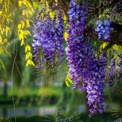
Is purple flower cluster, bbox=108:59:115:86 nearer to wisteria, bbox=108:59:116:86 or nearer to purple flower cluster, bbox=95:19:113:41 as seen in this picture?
wisteria, bbox=108:59:116:86

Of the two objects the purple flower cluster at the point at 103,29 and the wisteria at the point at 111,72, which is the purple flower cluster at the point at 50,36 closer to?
the purple flower cluster at the point at 103,29

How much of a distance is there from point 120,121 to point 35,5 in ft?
3.91

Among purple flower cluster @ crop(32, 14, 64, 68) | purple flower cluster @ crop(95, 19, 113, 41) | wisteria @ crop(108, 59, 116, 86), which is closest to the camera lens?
purple flower cluster @ crop(95, 19, 113, 41)

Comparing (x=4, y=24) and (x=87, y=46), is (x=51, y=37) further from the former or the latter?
(x=4, y=24)

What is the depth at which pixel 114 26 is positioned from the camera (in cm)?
224

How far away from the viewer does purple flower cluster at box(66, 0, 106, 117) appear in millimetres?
2217

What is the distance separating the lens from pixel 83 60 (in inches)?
90.7

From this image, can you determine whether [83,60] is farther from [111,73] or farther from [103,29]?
[111,73]

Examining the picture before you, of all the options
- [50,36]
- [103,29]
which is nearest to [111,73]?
[50,36]

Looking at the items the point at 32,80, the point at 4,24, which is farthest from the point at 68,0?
the point at 32,80

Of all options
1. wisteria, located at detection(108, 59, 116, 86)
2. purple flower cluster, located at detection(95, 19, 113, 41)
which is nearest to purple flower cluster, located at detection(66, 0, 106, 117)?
purple flower cluster, located at detection(95, 19, 113, 41)

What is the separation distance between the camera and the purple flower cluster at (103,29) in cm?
210

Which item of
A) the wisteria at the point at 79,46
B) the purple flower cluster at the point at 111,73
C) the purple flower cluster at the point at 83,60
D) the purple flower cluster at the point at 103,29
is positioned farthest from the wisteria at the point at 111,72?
the purple flower cluster at the point at 103,29

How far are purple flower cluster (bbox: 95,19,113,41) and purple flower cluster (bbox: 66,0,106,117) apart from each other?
106 millimetres
